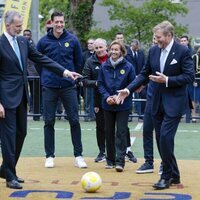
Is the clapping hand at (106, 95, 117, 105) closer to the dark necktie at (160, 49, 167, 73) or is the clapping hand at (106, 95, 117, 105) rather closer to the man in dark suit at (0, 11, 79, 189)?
the dark necktie at (160, 49, 167, 73)

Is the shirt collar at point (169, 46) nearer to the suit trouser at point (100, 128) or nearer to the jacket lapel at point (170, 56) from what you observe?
the jacket lapel at point (170, 56)

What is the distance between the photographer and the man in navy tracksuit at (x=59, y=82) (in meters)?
10.9

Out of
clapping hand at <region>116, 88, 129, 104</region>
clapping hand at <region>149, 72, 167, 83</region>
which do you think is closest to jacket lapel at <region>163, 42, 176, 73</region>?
clapping hand at <region>149, 72, 167, 83</region>

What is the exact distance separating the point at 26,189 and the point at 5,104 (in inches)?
43.8

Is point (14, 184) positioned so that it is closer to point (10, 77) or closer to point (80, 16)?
point (10, 77)

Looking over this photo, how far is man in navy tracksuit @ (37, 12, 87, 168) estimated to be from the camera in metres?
10.9

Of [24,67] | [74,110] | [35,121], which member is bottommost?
[35,121]

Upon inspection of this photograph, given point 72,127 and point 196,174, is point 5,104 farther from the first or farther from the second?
point 196,174

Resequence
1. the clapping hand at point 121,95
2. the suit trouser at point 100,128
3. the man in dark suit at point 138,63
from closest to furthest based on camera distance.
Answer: the clapping hand at point 121,95, the suit trouser at point 100,128, the man in dark suit at point 138,63

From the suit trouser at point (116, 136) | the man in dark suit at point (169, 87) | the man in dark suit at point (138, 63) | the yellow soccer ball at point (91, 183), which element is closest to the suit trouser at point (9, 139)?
the yellow soccer ball at point (91, 183)

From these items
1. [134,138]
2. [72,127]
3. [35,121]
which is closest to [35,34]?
[35,121]

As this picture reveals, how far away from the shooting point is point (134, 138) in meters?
14.7

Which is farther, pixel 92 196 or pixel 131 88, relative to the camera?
pixel 131 88

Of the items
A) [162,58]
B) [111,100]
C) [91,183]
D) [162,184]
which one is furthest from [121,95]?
[91,183]
